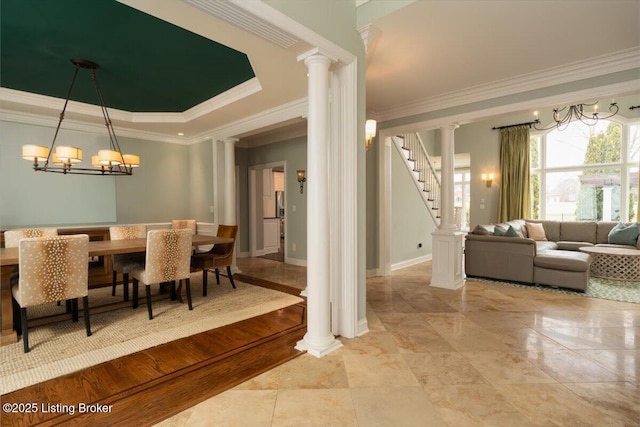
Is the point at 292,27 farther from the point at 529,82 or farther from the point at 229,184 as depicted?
the point at 229,184

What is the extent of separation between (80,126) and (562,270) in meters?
7.75

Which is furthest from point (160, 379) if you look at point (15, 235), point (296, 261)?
point (296, 261)

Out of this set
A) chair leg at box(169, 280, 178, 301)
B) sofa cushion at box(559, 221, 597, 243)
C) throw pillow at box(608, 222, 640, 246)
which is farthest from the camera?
sofa cushion at box(559, 221, 597, 243)

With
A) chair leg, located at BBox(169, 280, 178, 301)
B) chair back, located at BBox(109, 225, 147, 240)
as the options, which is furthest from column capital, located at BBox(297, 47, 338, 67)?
chair back, located at BBox(109, 225, 147, 240)

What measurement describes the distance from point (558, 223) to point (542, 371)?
5.83 m

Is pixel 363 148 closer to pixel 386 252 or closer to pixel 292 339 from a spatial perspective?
pixel 292 339

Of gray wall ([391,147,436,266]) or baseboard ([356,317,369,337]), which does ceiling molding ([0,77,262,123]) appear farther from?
gray wall ([391,147,436,266])

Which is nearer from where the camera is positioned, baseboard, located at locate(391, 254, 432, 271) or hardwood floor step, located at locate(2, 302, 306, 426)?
hardwood floor step, located at locate(2, 302, 306, 426)

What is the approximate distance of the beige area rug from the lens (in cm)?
218

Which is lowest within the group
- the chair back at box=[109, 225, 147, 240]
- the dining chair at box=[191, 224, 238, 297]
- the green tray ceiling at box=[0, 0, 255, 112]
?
the dining chair at box=[191, 224, 238, 297]

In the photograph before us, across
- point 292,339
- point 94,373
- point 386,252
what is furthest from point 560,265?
point 94,373

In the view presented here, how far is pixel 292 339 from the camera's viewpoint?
2.64m

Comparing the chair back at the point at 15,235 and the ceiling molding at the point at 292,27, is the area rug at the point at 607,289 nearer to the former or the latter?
the ceiling molding at the point at 292,27

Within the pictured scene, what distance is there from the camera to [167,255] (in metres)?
3.19
